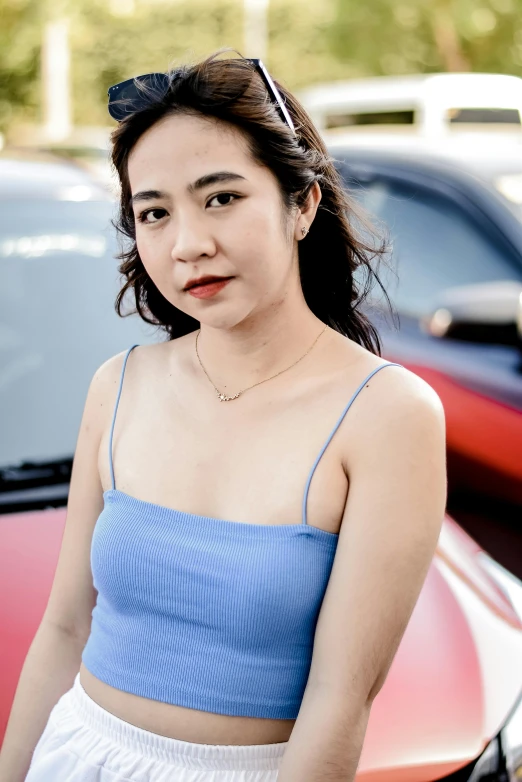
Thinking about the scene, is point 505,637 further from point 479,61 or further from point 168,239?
point 479,61

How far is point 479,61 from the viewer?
1800cm

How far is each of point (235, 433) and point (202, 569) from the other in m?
0.24

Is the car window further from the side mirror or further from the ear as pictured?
the ear

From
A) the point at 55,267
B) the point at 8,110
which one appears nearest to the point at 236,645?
the point at 55,267

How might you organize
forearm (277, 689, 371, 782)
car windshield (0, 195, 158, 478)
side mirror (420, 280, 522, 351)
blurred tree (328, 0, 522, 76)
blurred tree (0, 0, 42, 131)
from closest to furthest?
forearm (277, 689, 371, 782), car windshield (0, 195, 158, 478), side mirror (420, 280, 522, 351), blurred tree (0, 0, 42, 131), blurred tree (328, 0, 522, 76)

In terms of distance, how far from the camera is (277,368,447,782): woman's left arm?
1450 mm

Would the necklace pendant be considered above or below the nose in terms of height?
below

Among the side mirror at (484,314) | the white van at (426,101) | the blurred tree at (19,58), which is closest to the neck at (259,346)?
the side mirror at (484,314)

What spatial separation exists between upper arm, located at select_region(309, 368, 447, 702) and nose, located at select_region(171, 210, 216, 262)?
35 centimetres

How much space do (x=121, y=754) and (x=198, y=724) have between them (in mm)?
139

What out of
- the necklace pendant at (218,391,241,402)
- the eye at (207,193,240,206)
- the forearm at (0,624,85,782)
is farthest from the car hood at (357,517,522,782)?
the eye at (207,193,240,206)

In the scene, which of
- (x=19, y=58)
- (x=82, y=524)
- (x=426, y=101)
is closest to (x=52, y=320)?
(x=82, y=524)

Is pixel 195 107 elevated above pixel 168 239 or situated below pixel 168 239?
above

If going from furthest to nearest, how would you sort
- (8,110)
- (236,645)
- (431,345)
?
(8,110) → (431,345) → (236,645)
